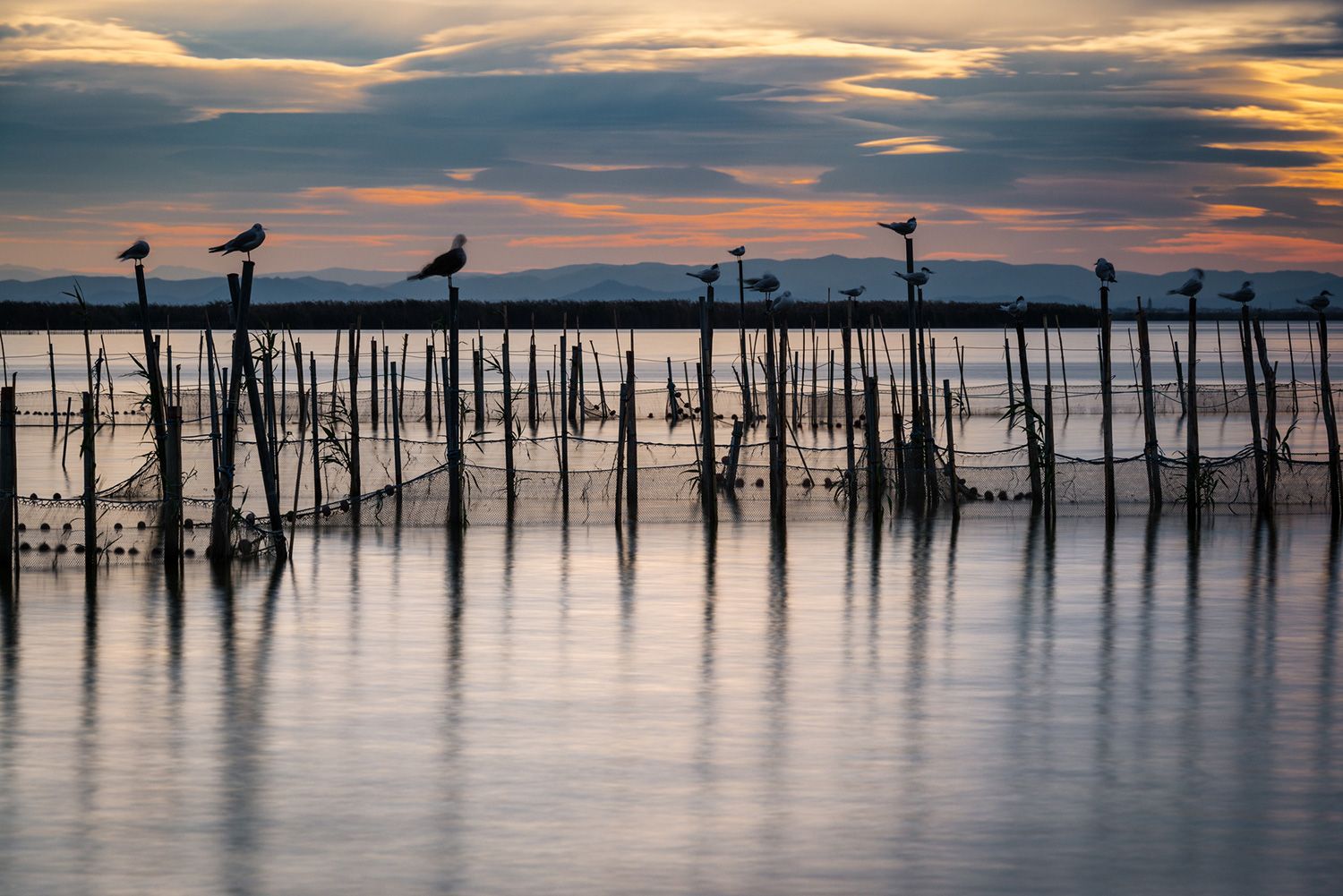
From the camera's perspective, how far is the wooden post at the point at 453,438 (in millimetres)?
14461

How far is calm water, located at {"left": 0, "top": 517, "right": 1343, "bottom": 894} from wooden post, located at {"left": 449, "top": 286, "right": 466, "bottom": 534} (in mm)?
1338

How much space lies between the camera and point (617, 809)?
6.64 metres

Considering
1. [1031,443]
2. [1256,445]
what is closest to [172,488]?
[1031,443]

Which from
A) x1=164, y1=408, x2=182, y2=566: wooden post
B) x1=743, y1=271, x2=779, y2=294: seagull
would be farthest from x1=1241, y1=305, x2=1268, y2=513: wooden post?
x1=164, y1=408, x2=182, y2=566: wooden post

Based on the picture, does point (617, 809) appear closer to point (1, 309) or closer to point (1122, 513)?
point (1122, 513)

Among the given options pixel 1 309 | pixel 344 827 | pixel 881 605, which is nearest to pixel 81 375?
pixel 1 309

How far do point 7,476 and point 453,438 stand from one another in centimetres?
409

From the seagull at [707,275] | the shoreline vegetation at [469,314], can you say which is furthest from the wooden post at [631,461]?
the shoreline vegetation at [469,314]

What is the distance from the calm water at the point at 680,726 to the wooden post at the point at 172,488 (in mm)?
305

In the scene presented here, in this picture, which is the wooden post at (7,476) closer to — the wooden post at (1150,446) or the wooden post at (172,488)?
the wooden post at (172,488)

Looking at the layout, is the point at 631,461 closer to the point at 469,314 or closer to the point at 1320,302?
the point at 1320,302

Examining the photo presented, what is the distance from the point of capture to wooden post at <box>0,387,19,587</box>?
456 inches

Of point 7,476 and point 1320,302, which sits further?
point 1320,302

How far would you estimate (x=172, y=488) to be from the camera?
39.4ft
